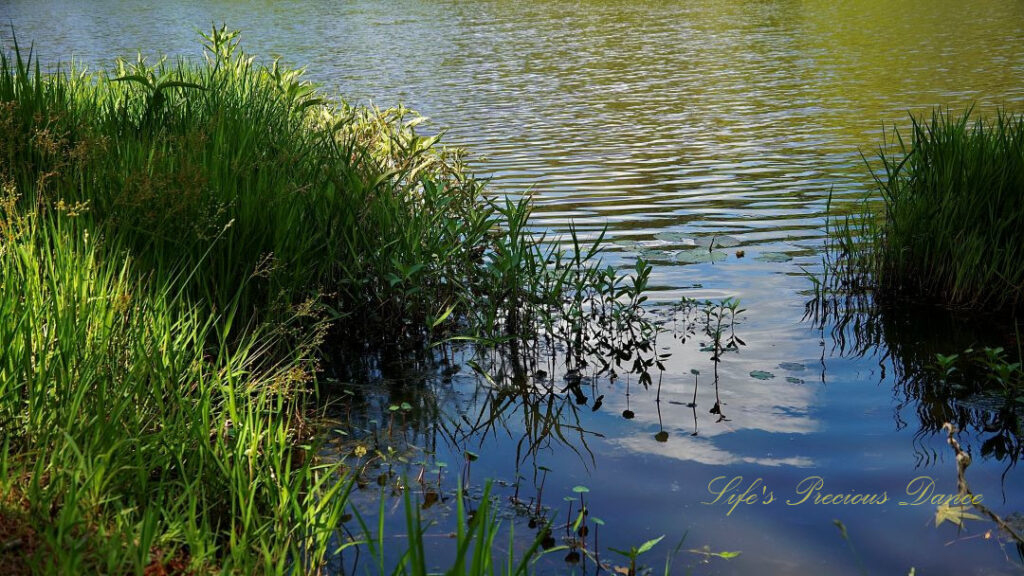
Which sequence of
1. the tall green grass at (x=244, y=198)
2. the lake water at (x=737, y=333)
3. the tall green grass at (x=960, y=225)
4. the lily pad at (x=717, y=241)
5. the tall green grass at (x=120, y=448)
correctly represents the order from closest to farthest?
the tall green grass at (x=120, y=448), the lake water at (x=737, y=333), the tall green grass at (x=244, y=198), the tall green grass at (x=960, y=225), the lily pad at (x=717, y=241)

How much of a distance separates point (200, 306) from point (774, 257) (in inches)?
180

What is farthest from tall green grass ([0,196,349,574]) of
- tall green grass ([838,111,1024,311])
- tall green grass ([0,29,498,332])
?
tall green grass ([838,111,1024,311])

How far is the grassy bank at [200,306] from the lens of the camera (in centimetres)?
279

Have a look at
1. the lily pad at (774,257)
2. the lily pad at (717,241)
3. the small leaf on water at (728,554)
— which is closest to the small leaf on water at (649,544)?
the small leaf on water at (728,554)

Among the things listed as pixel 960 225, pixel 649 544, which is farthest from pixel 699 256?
pixel 649 544

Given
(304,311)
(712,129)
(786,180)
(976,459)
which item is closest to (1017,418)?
(976,459)

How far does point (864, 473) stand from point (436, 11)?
37337 mm

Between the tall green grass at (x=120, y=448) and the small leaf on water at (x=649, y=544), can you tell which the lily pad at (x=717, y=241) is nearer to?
the small leaf on water at (x=649, y=544)

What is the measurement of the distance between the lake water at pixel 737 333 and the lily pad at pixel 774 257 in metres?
0.07

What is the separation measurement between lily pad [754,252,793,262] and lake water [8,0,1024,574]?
7 centimetres

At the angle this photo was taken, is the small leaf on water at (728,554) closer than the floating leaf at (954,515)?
Yes

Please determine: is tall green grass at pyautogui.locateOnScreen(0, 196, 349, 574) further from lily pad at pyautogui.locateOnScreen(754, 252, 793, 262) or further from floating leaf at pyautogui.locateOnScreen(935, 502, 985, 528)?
lily pad at pyautogui.locateOnScreen(754, 252, 793, 262)

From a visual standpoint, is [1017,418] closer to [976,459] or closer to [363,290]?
[976,459]

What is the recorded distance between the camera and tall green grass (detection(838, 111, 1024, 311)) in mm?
5625
